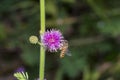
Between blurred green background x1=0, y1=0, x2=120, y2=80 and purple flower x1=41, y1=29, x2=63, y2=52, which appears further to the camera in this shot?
blurred green background x1=0, y1=0, x2=120, y2=80

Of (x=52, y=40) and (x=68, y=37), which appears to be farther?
(x=68, y=37)

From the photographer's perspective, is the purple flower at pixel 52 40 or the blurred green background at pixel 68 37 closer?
the purple flower at pixel 52 40

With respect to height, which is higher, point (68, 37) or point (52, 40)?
point (52, 40)

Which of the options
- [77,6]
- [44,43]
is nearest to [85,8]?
[77,6]
